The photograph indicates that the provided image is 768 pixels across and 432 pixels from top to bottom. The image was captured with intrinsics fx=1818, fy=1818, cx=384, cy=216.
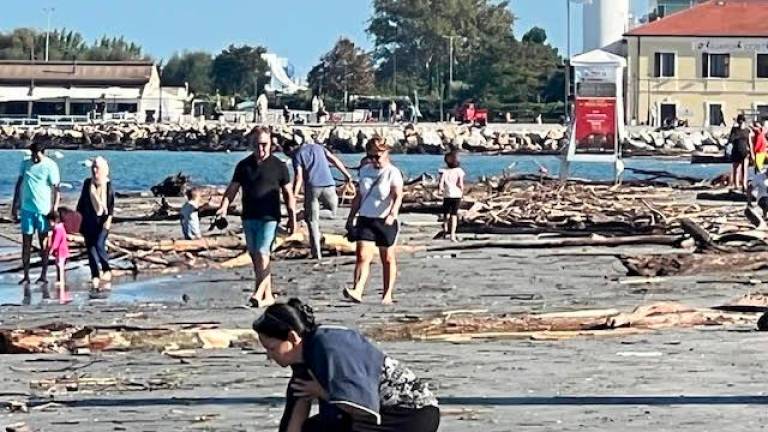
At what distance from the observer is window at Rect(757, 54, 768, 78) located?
310ft

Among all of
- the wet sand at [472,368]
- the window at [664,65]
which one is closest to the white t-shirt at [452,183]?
the wet sand at [472,368]

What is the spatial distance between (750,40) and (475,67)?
1600 inches

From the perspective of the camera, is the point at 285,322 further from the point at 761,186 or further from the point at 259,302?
the point at 761,186

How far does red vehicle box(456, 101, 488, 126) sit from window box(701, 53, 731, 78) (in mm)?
17165

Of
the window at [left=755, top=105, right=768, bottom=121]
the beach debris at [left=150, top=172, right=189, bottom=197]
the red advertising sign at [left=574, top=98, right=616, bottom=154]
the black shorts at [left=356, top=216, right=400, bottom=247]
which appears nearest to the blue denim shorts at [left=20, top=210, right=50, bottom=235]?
the black shorts at [left=356, top=216, right=400, bottom=247]

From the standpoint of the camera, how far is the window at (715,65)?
94.4 metres

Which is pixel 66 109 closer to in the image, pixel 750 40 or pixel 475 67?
pixel 475 67

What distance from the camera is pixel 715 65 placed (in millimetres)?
94625

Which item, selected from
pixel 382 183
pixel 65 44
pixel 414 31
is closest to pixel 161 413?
pixel 382 183

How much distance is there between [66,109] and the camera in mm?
136250

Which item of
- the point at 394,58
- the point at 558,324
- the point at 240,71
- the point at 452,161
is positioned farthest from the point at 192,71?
the point at 558,324

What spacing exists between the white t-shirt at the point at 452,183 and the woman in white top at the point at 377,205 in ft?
27.5

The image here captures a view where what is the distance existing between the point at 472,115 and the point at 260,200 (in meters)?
95.0

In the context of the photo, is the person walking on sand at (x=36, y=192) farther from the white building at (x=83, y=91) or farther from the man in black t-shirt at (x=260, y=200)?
the white building at (x=83, y=91)
